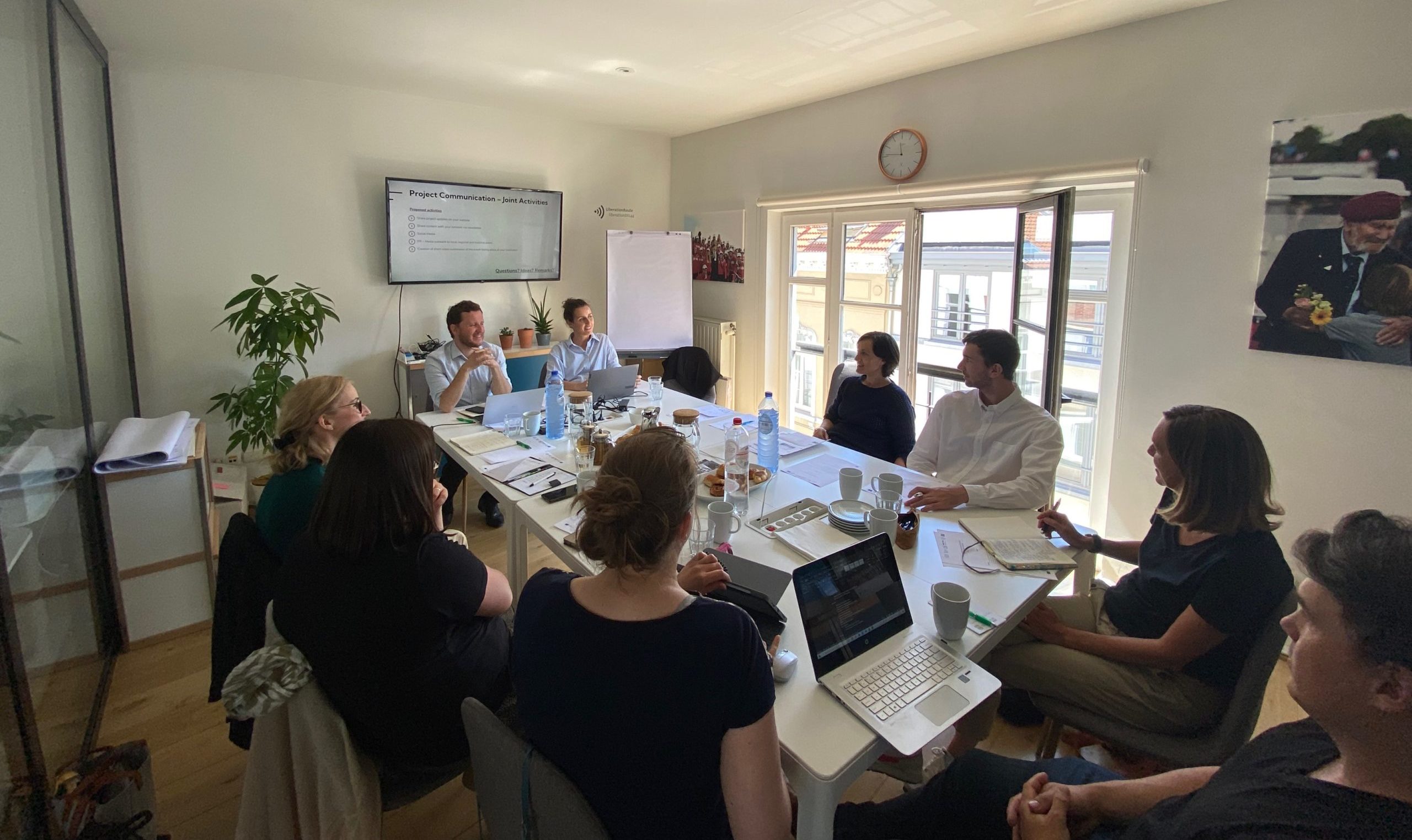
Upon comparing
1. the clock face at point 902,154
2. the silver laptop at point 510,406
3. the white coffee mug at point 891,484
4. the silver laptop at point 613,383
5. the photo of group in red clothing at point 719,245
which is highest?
the clock face at point 902,154

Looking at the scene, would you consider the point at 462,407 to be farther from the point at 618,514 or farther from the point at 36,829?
the point at 618,514

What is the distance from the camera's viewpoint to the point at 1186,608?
1.52m

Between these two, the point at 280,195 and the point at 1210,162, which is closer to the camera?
the point at 1210,162

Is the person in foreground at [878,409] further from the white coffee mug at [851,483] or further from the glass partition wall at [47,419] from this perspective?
the glass partition wall at [47,419]

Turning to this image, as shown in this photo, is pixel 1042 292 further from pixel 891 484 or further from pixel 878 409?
pixel 891 484

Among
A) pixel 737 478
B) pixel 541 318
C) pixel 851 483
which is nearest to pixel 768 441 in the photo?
pixel 737 478

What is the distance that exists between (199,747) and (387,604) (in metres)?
1.44

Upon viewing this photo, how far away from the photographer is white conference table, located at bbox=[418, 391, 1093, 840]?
1.08m

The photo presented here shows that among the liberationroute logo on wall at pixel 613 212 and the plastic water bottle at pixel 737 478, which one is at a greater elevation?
the liberationroute logo on wall at pixel 613 212

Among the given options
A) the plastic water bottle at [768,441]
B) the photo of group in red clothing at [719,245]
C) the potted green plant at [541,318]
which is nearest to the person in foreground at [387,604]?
the plastic water bottle at [768,441]

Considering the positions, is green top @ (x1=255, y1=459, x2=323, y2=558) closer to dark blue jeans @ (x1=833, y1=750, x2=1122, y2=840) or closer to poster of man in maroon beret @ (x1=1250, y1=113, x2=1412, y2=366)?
dark blue jeans @ (x1=833, y1=750, x2=1122, y2=840)

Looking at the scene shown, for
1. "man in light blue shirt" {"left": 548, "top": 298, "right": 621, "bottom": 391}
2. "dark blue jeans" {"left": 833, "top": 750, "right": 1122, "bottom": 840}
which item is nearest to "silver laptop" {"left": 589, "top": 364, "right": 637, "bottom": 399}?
"man in light blue shirt" {"left": 548, "top": 298, "right": 621, "bottom": 391}

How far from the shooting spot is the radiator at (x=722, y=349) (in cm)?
521

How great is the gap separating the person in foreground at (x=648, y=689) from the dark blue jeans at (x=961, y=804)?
0.38 m
